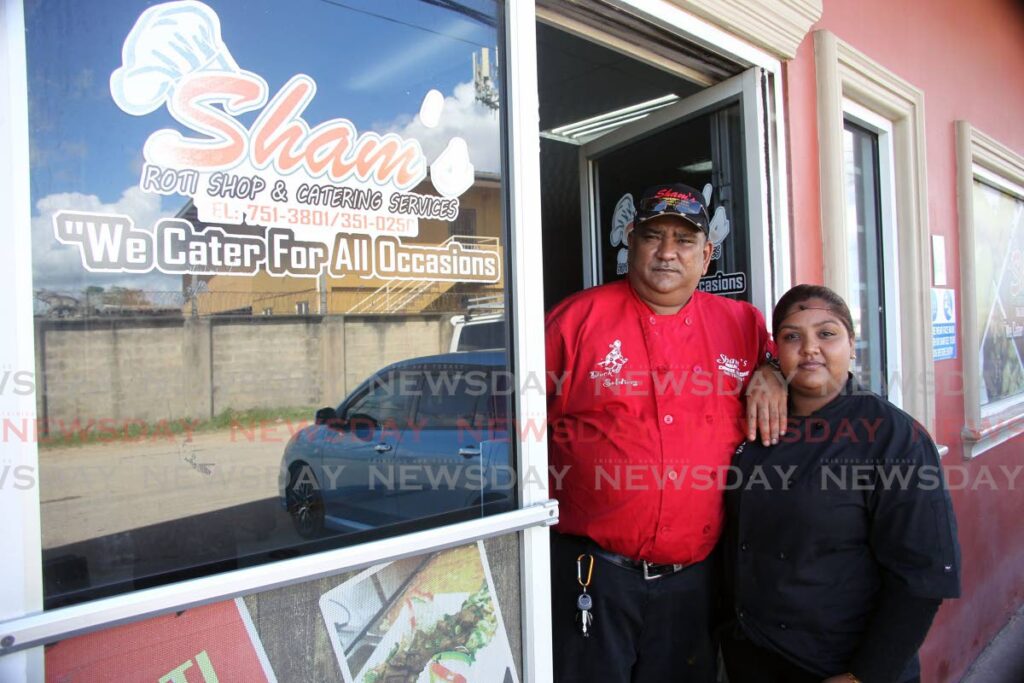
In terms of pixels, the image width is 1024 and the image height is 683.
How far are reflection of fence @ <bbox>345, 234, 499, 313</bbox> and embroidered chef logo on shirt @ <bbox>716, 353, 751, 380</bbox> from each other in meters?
0.87

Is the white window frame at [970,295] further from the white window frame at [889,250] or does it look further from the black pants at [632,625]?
the black pants at [632,625]

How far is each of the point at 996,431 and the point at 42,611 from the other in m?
4.96

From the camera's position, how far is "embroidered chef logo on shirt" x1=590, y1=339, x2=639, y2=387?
77.1 inches

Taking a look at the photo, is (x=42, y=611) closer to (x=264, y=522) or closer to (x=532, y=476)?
(x=264, y=522)

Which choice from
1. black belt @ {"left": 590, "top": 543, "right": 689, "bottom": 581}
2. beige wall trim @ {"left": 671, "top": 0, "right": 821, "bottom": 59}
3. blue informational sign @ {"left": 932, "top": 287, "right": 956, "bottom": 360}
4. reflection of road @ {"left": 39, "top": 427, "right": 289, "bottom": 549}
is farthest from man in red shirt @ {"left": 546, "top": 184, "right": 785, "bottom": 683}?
blue informational sign @ {"left": 932, "top": 287, "right": 956, "bottom": 360}

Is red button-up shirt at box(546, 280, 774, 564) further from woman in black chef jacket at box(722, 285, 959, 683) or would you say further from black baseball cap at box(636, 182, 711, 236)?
black baseball cap at box(636, 182, 711, 236)

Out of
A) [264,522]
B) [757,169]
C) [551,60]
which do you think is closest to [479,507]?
Answer: [264,522]

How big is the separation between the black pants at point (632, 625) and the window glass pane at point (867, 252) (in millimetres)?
1907

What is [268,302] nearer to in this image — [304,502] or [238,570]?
[304,502]

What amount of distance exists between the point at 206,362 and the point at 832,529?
147 cm

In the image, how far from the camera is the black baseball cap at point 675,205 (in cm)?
203

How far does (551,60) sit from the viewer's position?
3193mm

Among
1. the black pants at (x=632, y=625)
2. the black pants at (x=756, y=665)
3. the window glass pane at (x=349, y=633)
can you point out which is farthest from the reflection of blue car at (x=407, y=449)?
the black pants at (x=756, y=665)

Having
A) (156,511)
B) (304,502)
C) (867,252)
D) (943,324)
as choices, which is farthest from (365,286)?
(943,324)
